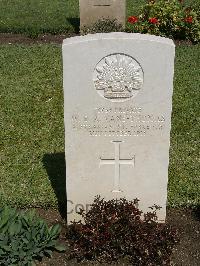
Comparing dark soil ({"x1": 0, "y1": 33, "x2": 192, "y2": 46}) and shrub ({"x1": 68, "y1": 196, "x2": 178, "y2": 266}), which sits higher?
dark soil ({"x1": 0, "y1": 33, "x2": 192, "y2": 46})

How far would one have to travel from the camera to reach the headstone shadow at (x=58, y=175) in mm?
5324

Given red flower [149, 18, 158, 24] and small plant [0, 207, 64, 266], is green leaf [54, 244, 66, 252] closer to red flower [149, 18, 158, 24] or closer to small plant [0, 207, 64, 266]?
small plant [0, 207, 64, 266]

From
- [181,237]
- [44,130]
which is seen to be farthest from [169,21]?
[181,237]

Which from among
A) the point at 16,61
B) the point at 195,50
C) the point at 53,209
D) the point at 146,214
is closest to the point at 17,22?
the point at 16,61

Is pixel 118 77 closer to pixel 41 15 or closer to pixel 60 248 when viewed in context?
pixel 60 248

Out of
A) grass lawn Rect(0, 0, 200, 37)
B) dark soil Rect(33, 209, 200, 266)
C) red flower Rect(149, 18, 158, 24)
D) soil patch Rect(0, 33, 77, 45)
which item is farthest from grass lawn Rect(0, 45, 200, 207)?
grass lawn Rect(0, 0, 200, 37)

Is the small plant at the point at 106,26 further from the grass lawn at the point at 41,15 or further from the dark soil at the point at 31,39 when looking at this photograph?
the grass lawn at the point at 41,15

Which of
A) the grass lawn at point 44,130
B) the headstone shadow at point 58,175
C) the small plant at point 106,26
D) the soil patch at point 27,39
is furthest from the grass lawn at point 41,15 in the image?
the headstone shadow at point 58,175

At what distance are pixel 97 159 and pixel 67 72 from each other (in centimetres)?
86

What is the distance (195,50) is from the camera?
10602mm

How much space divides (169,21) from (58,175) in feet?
21.5

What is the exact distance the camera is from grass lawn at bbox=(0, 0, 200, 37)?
1222cm

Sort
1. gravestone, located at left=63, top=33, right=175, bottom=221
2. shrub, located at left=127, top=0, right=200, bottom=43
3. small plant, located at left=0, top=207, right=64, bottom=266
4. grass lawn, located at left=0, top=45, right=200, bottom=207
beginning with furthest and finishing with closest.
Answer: shrub, located at left=127, top=0, right=200, bottom=43, grass lawn, located at left=0, top=45, right=200, bottom=207, small plant, located at left=0, top=207, right=64, bottom=266, gravestone, located at left=63, top=33, right=175, bottom=221

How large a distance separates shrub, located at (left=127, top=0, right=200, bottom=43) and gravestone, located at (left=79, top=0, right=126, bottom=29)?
1.23 ft
